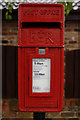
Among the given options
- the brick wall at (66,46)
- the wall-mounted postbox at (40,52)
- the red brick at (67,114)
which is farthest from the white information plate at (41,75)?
the red brick at (67,114)

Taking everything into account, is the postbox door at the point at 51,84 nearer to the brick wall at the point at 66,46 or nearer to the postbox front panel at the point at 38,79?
the postbox front panel at the point at 38,79

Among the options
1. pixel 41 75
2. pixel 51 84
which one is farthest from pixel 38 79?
pixel 51 84

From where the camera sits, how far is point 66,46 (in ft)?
10.8

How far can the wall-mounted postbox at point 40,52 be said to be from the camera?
1.86m

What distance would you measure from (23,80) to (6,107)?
170 centimetres

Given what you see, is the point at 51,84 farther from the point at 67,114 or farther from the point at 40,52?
the point at 67,114

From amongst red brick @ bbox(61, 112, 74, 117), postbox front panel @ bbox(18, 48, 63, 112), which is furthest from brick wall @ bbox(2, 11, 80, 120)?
postbox front panel @ bbox(18, 48, 63, 112)

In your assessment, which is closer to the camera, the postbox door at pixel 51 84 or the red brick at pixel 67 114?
the postbox door at pixel 51 84

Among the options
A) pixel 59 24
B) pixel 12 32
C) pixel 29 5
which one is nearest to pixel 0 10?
pixel 12 32

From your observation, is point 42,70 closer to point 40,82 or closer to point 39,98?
point 40,82

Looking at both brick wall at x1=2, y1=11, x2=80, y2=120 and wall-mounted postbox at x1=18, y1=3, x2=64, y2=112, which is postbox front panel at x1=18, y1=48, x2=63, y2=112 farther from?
brick wall at x1=2, y1=11, x2=80, y2=120

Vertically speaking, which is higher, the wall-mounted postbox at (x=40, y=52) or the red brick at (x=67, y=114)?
the wall-mounted postbox at (x=40, y=52)

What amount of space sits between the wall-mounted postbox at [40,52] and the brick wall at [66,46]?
1.42 meters

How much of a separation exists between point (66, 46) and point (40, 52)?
1529 mm
